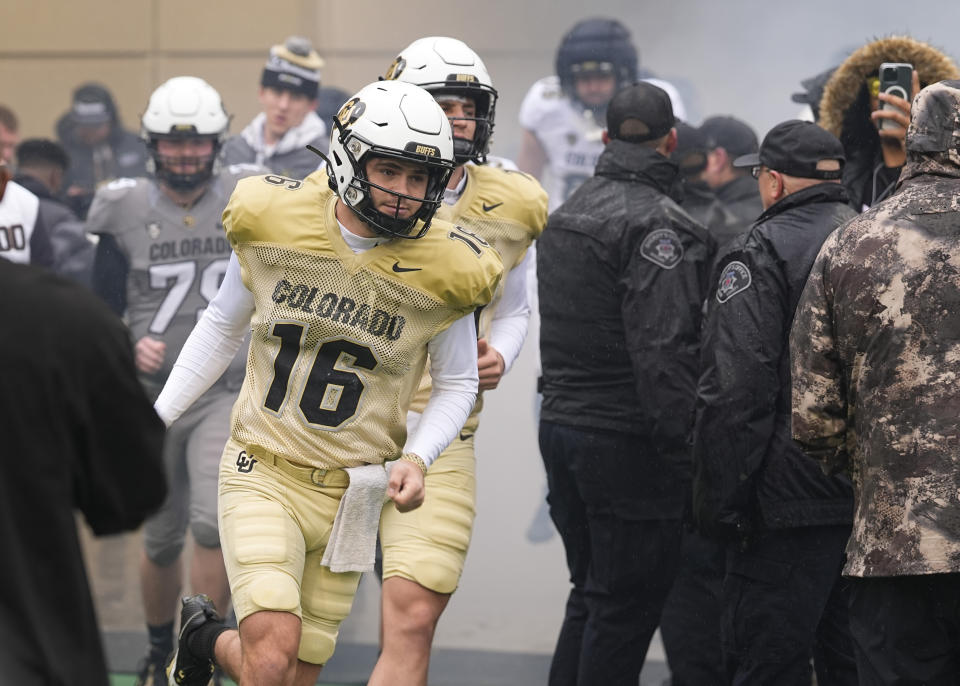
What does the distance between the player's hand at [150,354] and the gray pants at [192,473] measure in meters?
0.22

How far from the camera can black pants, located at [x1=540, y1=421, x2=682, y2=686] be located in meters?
4.55

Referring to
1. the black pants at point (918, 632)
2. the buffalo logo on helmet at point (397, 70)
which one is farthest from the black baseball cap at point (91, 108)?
the black pants at point (918, 632)

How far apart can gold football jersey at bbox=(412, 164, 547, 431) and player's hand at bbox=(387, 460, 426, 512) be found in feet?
2.62

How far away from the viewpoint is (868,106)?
192 inches

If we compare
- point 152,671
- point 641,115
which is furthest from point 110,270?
point 641,115

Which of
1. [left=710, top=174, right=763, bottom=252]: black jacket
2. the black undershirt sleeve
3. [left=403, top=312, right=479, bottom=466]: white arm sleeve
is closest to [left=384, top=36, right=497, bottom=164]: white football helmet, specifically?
[left=403, top=312, right=479, bottom=466]: white arm sleeve

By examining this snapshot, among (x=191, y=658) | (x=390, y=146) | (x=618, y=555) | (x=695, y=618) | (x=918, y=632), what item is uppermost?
(x=390, y=146)

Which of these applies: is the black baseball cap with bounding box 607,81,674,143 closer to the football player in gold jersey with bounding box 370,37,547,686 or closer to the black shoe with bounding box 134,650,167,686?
the football player in gold jersey with bounding box 370,37,547,686

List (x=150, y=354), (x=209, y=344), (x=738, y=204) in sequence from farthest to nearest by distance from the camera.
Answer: (x=738, y=204)
(x=150, y=354)
(x=209, y=344)

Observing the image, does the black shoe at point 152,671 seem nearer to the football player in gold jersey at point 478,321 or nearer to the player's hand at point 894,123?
the football player in gold jersey at point 478,321

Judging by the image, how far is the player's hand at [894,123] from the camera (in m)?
4.44

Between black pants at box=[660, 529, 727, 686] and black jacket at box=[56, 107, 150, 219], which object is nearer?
black pants at box=[660, 529, 727, 686]

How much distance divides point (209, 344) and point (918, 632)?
1872 mm

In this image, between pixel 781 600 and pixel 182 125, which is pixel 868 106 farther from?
pixel 182 125
